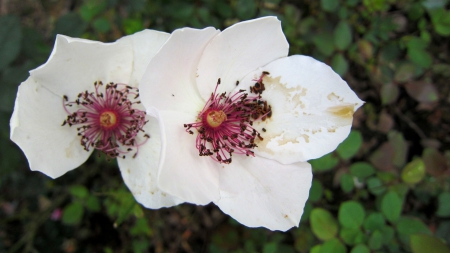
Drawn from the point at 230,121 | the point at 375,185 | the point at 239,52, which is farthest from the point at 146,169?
the point at 375,185

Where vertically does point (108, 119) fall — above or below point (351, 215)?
above

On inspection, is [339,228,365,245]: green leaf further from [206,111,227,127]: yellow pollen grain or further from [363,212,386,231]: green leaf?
[206,111,227,127]: yellow pollen grain

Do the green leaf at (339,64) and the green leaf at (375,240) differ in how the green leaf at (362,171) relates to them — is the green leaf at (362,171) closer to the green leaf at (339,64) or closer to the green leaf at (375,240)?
the green leaf at (375,240)

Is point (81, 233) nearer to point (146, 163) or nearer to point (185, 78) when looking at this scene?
point (146, 163)

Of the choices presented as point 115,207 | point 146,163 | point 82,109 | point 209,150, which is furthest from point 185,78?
point 115,207

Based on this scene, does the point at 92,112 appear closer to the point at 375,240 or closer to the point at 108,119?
the point at 108,119

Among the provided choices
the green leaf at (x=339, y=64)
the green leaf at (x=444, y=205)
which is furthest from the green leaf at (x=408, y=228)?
the green leaf at (x=339, y=64)
